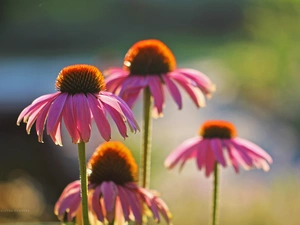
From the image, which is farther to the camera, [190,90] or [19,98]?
[19,98]

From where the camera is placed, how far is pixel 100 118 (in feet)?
2.68

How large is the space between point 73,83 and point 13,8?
9.22m

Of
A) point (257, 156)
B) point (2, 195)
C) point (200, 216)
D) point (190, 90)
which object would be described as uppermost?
point (190, 90)

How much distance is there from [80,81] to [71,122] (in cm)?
9

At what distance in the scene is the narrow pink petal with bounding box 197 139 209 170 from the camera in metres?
1.17

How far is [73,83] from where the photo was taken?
0.88 m

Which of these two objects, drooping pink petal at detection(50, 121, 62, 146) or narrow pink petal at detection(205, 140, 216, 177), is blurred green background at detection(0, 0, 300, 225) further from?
drooping pink petal at detection(50, 121, 62, 146)

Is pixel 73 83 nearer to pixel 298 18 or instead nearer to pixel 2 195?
pixel 2 195

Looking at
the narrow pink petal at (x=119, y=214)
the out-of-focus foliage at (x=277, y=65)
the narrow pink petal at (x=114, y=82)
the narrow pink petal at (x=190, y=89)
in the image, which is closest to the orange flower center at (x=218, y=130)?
the narrow pink petal at (x=190, y=89)

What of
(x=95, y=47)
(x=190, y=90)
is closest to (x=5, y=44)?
(x=95, y=47)

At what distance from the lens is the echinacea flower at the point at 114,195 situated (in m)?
0.93

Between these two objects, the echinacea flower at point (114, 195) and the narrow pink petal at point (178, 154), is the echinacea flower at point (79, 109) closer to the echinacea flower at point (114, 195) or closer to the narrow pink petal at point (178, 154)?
the echinacea flower at point (114, 195)

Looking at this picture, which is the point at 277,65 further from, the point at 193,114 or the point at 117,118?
the point at 117,118

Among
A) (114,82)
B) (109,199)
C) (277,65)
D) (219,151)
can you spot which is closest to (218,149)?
(219,151)
